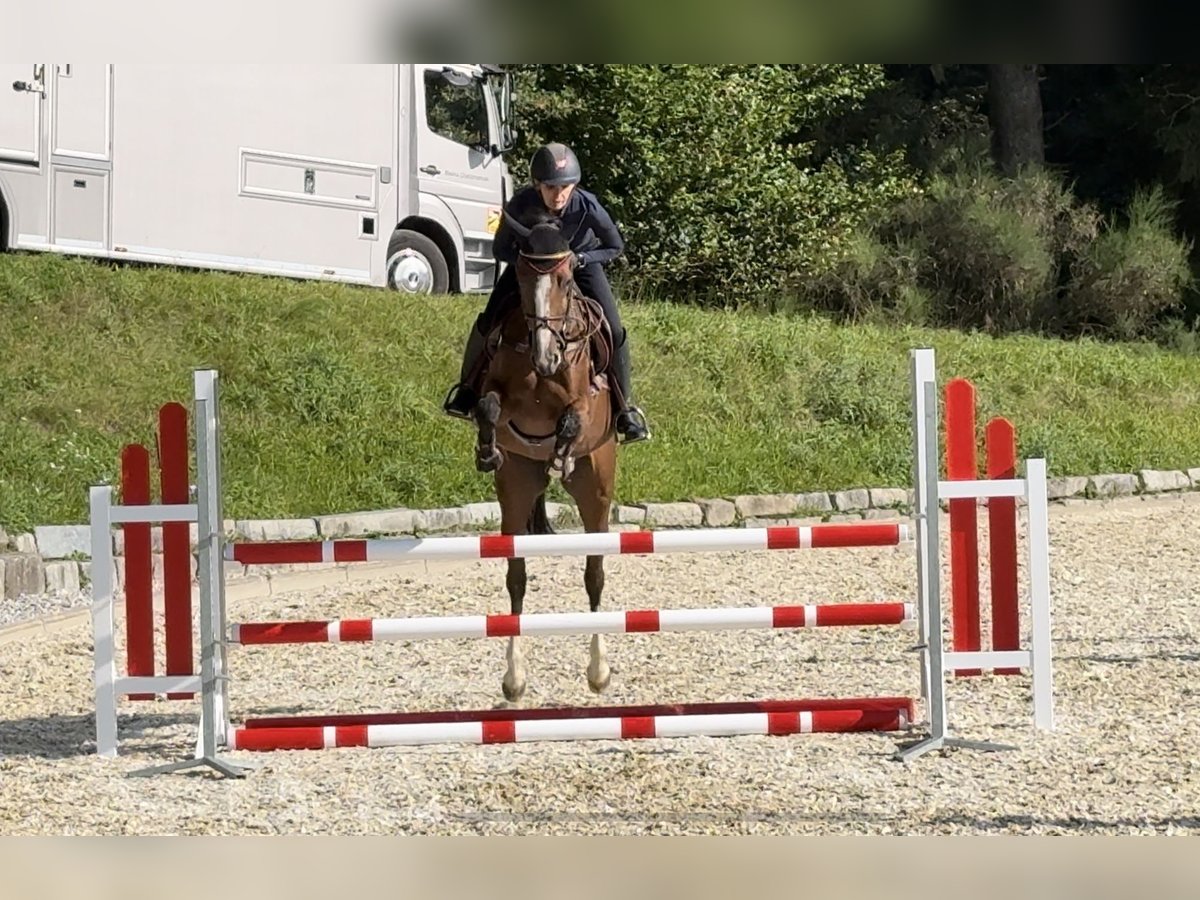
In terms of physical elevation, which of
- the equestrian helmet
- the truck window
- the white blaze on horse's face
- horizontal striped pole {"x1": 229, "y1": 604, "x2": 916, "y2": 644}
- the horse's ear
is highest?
the truck window

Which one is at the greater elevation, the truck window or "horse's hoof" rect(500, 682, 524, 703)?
the truck window

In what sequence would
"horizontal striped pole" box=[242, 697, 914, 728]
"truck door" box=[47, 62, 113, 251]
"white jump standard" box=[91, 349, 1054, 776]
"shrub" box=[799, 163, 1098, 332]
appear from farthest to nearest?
"shrub" box=[799, 163, 1098, 332] < "truck door" box=[47, 62, 113, 251] < "horizontal striped pole" box=[242, 697, 914, 728] < "white jump standard" box=[91, 349, 1054, 776]

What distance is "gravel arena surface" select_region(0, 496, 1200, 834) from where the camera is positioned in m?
6.04

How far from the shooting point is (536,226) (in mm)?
7098

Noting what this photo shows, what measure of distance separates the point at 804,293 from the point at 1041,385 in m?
6.92

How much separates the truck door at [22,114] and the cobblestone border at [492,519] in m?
6.18

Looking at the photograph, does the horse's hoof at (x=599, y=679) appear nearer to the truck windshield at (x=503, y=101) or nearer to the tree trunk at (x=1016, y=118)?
the truck windshield at (x=503, y=101)

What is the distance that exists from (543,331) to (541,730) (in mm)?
1584

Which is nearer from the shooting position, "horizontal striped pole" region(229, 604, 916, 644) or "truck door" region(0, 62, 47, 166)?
"horizontal striped pole" region(229, 604, 916, 644)

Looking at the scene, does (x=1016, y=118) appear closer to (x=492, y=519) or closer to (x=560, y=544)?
(x=492, y=519)

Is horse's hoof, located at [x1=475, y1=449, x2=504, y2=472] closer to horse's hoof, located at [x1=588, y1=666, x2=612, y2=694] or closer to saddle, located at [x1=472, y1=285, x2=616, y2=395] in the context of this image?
saddle, located at [x1=472, y1=285, x2=616, y2=395]

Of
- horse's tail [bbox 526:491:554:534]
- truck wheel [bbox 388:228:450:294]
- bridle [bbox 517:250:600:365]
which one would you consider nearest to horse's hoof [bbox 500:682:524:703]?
horse's tail [bbox 526:491:554:534]
